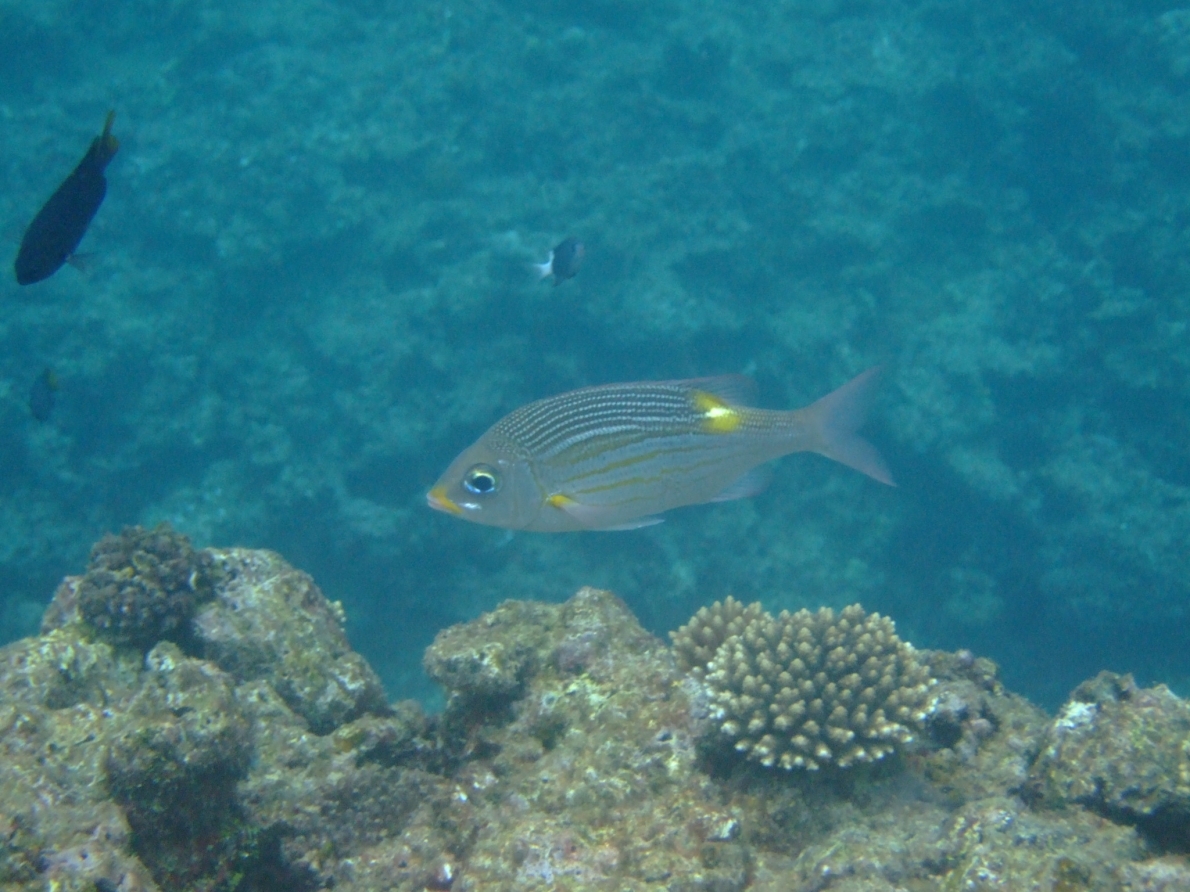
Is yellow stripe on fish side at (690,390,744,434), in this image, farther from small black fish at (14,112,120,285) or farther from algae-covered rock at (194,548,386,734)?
small black fish at (14,112,120,285)

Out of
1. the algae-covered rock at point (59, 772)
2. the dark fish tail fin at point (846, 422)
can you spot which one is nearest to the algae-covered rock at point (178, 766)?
the algae-covered rock at point (59, 772)

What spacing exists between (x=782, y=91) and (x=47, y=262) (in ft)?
52.6

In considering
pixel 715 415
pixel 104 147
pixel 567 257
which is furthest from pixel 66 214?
pixel 567 257

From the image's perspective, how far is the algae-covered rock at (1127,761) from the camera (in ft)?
9.39

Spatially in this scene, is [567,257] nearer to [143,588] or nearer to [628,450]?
[628,450]

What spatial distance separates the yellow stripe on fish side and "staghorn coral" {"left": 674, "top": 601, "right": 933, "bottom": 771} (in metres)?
1.30

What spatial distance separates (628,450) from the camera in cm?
330

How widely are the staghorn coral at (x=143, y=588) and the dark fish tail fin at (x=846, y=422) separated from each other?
4067 mm

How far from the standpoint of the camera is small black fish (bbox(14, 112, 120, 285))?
346 centimetres

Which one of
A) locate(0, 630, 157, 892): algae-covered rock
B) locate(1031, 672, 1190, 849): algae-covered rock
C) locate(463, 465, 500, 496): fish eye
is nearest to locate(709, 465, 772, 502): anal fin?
locate(463, 465, 500, 496): fish eye

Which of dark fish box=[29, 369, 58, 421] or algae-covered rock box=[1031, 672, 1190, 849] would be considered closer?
algae-covered rock box=[1031, 672, 1190, 849]

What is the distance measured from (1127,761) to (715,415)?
237 cm

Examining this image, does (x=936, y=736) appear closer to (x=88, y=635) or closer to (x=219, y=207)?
(x=88, y=635)

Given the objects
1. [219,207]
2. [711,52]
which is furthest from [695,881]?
[711,52]
